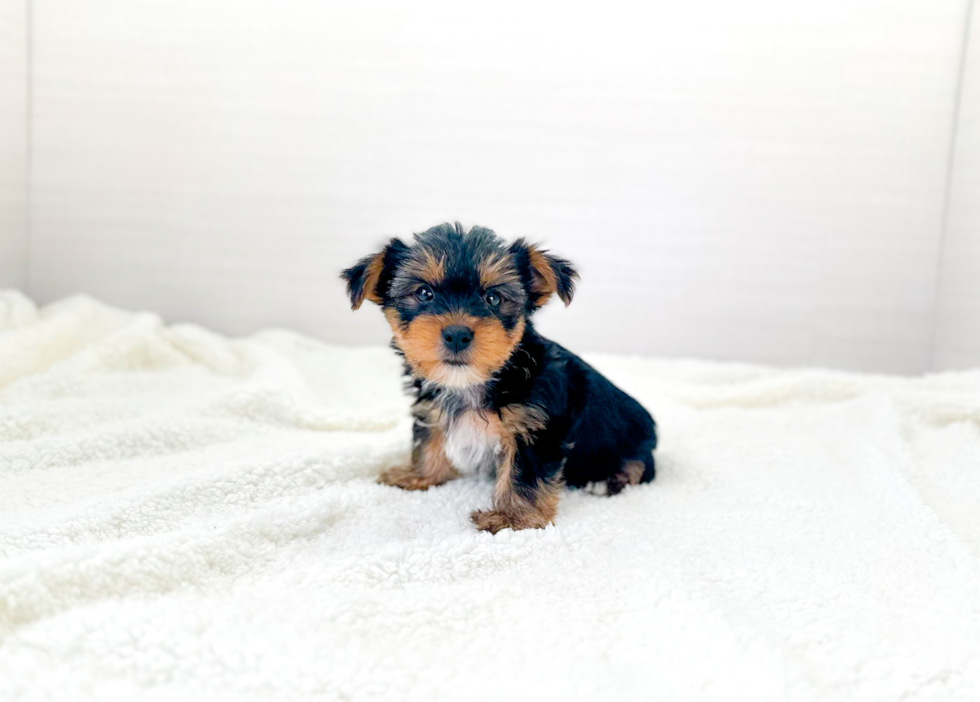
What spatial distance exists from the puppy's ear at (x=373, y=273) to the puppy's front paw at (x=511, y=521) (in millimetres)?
618

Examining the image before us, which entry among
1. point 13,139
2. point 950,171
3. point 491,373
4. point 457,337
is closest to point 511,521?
point 491,373

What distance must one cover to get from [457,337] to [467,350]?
0.04 metres

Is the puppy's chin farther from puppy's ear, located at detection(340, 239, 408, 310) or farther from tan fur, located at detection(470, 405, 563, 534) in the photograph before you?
puppy's ear, located at detection(340, 239, 408, 310)

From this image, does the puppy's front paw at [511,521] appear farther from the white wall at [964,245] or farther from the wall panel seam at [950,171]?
the wall panel seam at [950,171]

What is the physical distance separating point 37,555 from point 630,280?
9.67 ft

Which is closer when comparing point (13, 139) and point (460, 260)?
point (460, 260)

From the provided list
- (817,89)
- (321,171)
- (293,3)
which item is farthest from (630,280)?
(293,3)

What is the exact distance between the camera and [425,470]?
2131 mm

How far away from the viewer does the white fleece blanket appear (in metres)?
1.15

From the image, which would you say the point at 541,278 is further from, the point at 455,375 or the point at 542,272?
the point at 455,375

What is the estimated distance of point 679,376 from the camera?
134 inches

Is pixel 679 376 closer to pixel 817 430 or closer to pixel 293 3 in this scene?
pixel 817 430

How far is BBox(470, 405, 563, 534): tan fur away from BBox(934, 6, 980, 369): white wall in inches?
97.0

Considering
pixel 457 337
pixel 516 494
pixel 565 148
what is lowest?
pixel 516 494
